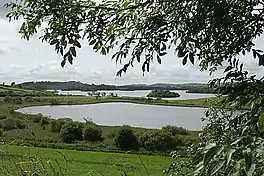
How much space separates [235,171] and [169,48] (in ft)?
4.56

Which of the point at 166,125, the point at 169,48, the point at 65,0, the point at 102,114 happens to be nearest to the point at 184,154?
the point at 169,48

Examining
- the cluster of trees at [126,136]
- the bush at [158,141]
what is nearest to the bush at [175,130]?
the cluster of trees at [126,136]

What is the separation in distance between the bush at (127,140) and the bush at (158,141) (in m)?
0.72

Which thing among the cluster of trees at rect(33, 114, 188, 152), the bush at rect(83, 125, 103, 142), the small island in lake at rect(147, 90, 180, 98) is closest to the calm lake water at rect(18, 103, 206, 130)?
the cluster of trees at rect(33, 114, 188, 152)

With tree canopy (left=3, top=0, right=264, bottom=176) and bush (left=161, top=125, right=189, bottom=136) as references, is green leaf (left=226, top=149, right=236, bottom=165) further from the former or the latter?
bush (left=161, top=125, right=189, bottom=136)

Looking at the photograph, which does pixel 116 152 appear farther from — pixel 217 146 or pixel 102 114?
pixel 217 146

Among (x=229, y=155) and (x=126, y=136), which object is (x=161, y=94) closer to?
(x=229, y=155)

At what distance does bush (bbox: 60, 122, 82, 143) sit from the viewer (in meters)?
37.5

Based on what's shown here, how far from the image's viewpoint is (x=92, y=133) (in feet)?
119

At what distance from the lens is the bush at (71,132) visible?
37.5 metres

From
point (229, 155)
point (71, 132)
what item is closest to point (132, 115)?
point (71, 132)

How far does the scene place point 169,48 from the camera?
7.46 ft

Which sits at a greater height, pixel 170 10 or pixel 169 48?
pixel 170 10

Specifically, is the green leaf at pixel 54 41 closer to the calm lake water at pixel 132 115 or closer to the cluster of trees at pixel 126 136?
the calm lake water at pixel 132 115
